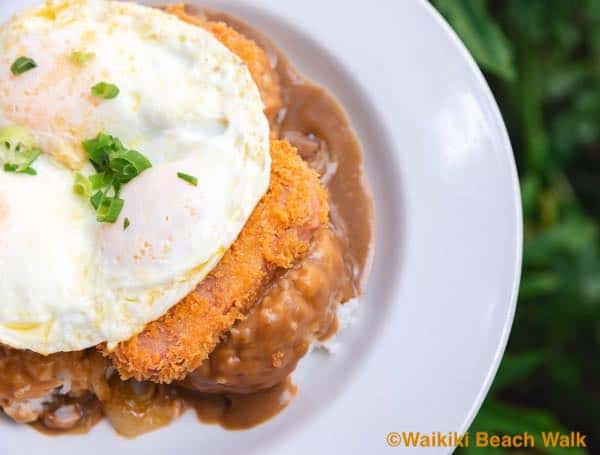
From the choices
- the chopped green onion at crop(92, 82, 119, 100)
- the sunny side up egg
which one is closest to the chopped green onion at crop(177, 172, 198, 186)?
the sunny side up egg

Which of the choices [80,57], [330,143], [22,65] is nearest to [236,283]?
[330,143]

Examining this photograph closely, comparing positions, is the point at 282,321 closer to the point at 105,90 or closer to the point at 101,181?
the point at 101,181

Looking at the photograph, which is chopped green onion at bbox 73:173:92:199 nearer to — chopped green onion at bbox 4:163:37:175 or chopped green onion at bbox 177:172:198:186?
chopped green onion at bbox 4:163:37:175

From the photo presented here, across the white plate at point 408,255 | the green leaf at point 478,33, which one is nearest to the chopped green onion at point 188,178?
the white plate at point 408,255

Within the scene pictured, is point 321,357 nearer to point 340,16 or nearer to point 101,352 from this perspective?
point 101,352

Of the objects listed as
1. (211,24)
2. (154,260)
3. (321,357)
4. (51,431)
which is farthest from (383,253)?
(51,431)
